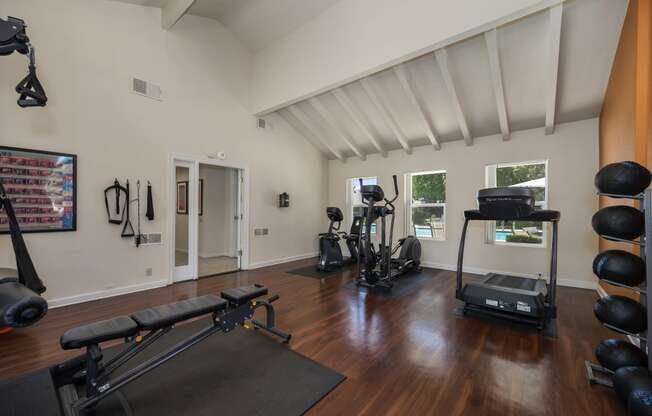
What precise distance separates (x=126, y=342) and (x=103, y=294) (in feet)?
8.74

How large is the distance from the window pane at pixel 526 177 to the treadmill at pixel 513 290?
2.25 metres

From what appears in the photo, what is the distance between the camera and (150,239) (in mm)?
4309

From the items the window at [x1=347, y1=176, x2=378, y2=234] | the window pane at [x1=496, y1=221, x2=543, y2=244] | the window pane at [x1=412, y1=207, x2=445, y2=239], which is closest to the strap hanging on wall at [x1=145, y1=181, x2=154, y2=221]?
the window at [x1=347, y1=176, x2=378, y2=234]

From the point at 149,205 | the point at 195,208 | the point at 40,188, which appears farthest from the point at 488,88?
the point at 40,188

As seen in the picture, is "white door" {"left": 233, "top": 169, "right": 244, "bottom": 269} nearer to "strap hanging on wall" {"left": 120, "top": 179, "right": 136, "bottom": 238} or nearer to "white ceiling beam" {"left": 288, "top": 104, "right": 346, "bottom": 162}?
"white ceiling beam" {"left": 288, "top": 104, "right": 346, "bottom": 162}

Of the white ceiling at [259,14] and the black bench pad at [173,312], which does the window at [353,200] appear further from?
the black bench pad at [173,312]

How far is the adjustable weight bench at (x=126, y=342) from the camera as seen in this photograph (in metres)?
1.58

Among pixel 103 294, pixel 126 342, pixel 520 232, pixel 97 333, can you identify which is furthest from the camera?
pixel 520 232

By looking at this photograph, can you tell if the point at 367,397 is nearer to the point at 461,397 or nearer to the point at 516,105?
the point at 461,397

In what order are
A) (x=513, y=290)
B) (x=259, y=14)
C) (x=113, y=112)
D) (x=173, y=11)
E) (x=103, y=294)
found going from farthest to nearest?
(x=259, y=14), (x=173, y=11), (x=113, y=112), (x=103, y=294), (x=513, y=290)

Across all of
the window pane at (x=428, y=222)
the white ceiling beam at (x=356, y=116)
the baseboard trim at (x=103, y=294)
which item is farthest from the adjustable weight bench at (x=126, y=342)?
the window pane at (x=428, y=222)

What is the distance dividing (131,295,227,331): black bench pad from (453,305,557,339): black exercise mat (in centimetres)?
282

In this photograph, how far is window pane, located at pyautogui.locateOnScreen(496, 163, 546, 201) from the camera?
4922mm

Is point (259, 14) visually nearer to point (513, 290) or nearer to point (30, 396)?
point (30, 396)
